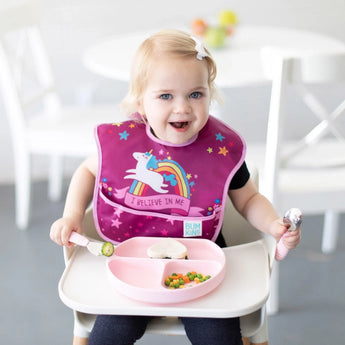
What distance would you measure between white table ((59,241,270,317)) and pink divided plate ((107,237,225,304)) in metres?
0.02

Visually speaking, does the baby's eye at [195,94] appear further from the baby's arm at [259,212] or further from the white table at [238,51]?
the white table at [238,51]

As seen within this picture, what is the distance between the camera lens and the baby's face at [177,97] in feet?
4.09

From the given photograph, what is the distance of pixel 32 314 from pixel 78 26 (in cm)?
145

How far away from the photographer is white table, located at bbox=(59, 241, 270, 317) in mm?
1100

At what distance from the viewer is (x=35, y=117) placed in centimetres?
267

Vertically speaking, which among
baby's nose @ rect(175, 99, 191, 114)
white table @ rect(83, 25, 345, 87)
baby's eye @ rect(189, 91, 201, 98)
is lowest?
white table @ rect(83, 25, 345, 87)

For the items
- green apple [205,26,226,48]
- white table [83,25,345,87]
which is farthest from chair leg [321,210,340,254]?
green apple [205,26,226,48]

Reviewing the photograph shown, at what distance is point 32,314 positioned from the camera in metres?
2.09

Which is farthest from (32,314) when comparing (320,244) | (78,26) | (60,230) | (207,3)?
(207,3)

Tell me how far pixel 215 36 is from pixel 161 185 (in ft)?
4.09

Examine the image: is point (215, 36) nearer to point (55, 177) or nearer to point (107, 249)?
point (55, 177)

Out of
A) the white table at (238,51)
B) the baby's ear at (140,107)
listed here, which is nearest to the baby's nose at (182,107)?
the baby's ear at (140,107)

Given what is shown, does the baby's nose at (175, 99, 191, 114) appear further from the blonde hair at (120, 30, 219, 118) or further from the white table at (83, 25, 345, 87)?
the white table at (83, 25, 345, 87)

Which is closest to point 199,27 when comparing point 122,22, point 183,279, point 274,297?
point 122,22
